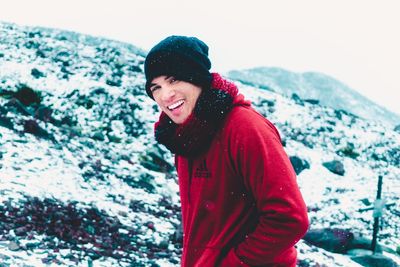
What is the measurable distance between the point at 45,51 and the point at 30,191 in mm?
11813

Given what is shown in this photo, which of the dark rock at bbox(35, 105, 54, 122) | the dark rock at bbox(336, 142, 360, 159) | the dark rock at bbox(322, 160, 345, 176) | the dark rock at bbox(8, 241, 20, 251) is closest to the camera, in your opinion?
the dark rock at bbox(8, 241, 20, 251)

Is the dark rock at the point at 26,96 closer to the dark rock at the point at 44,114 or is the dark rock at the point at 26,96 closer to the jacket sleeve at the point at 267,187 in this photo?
the dark rock at the point at 44,114

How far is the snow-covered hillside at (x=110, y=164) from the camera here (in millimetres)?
6109

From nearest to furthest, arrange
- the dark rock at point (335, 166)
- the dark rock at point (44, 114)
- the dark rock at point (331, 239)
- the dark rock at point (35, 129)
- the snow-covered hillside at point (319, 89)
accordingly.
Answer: the dark rock at point (331, 239), the dark rock at point (35, 129), the dark rock at point (44, 114), the dark rock at point (335, 166), the snow-covered hillside at point (319, 89)

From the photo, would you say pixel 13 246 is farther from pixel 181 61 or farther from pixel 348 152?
pixel 348 152

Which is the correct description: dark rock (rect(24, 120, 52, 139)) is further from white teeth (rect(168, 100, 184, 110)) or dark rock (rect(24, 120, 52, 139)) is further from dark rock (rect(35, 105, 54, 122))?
white teeth (rect(168, 100, 184, 110))

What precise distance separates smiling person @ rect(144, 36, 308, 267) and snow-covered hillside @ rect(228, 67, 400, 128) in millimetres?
38704

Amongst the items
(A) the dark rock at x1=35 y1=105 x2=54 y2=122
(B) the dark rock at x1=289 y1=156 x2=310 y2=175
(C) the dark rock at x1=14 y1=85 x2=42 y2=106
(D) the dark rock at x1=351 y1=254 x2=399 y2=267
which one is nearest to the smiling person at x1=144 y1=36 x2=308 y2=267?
(D) the dark rock at x1=351 y1=254 x2=399 y2=267

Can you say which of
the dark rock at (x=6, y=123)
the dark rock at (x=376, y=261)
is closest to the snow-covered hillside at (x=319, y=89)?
the dark rock at (x=6, y=123)

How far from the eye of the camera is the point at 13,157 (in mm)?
7945

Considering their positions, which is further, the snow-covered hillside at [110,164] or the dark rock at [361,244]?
Result: the dark rock at [361,244]

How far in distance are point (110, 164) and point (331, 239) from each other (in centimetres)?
535

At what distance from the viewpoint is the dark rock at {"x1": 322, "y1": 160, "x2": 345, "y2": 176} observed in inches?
518

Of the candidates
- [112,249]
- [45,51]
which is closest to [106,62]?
[45,51]
